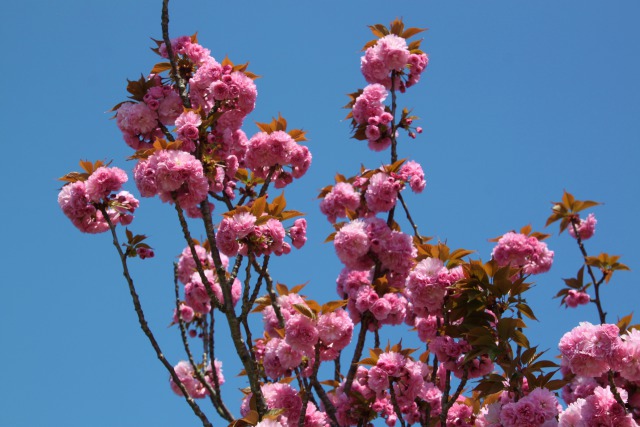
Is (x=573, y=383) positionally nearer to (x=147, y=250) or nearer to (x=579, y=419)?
(x=579, y=419)

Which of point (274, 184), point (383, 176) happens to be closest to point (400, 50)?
point (383, 176)

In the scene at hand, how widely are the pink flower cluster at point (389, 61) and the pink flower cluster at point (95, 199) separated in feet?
8.40

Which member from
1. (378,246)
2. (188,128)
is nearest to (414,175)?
(378,246)

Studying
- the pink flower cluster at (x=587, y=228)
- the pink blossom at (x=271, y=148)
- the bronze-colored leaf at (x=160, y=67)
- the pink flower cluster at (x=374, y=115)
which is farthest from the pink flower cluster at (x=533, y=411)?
the pink flower cluster at (x=587, y=228)

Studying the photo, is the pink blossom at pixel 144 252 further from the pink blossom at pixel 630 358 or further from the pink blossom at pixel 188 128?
the pink blossom at pixel 630 358

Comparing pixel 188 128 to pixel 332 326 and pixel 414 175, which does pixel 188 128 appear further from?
pixel 414 175

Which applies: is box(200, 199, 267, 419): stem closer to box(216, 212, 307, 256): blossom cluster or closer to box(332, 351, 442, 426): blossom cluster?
box(216, 212, 307, 256): blossom cluster

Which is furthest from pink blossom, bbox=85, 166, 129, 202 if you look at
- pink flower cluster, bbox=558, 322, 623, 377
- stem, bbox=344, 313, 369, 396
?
pink flower cluster, bbox=558, 322, 623, 377

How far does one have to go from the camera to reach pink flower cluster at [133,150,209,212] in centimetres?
402

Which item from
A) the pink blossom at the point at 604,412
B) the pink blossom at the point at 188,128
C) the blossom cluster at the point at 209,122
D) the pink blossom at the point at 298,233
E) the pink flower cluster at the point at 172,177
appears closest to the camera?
the pink blossom at the point at 604,412

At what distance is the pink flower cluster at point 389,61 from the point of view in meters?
5.98

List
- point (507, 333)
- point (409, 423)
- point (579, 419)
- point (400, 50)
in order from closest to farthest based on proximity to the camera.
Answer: point (579, 419) < point (507, 333) < point (409, 423) < point (400, 50)

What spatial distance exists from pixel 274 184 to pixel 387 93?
145 centimetres

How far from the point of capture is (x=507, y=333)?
13.2ft
